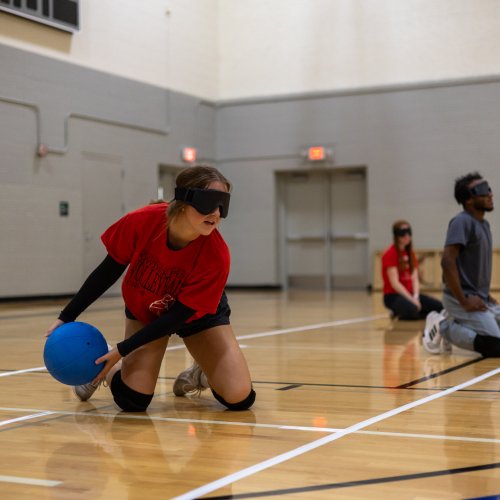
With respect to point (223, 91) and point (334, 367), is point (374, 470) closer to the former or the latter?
point (334, 367)

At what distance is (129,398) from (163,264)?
0.66 meters

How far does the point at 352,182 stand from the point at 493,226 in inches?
120

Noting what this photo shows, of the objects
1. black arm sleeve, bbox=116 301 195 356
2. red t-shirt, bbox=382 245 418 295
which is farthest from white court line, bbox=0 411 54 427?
red t-shirt, bbox=382 245 418 295

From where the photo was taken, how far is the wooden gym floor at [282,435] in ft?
9.04

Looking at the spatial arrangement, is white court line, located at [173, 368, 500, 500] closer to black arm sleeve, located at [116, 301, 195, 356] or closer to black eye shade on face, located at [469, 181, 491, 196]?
black arm sleeve, located at [116, 301, 195, 356]

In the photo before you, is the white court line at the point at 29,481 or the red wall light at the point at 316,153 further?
the red wall light at the point at 316,153

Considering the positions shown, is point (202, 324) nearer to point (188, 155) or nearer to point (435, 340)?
point (435, 340)

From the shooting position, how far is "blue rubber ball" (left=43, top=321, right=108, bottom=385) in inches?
154

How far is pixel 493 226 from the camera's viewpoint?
1595cm

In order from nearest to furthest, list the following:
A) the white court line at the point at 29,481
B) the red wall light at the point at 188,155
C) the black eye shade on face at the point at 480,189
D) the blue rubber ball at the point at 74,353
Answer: the white court line at the point at 29,481
the blue rubber ball at the point at 74,353
the black eye shade on face at the point at 480,189
the red wall light at the point at 188,155

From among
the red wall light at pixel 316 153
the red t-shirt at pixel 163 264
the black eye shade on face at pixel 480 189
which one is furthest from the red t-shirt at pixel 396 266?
the red wall light at pixel 316 153

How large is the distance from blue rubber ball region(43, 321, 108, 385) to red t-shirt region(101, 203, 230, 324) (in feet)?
1.09

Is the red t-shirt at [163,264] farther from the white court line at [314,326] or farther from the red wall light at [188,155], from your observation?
the red wall light at [188,155]

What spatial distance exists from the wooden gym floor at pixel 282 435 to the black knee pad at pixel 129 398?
58 mm
